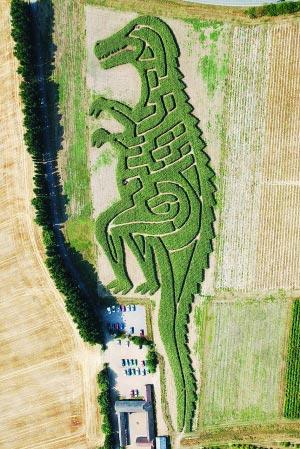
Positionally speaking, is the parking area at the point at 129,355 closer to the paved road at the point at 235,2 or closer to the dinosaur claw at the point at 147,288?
the dinosaur claw at the point at 147,288

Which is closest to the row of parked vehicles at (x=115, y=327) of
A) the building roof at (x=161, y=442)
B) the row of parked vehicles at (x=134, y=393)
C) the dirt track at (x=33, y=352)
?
the dirt track at (x=33, y=352)

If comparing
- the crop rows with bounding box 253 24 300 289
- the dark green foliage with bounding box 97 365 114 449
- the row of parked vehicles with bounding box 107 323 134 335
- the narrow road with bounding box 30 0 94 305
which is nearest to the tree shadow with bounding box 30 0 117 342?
the narrow road with bounding box 30 0 94 305

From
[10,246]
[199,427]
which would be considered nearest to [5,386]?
[10,246]

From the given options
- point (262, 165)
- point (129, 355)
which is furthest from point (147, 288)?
point (262, 165)

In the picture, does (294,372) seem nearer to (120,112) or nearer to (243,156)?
(243,156)

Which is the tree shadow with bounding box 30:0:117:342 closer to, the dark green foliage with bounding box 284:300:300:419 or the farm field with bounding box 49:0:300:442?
the farm field with bounding box 49:0:300:442
